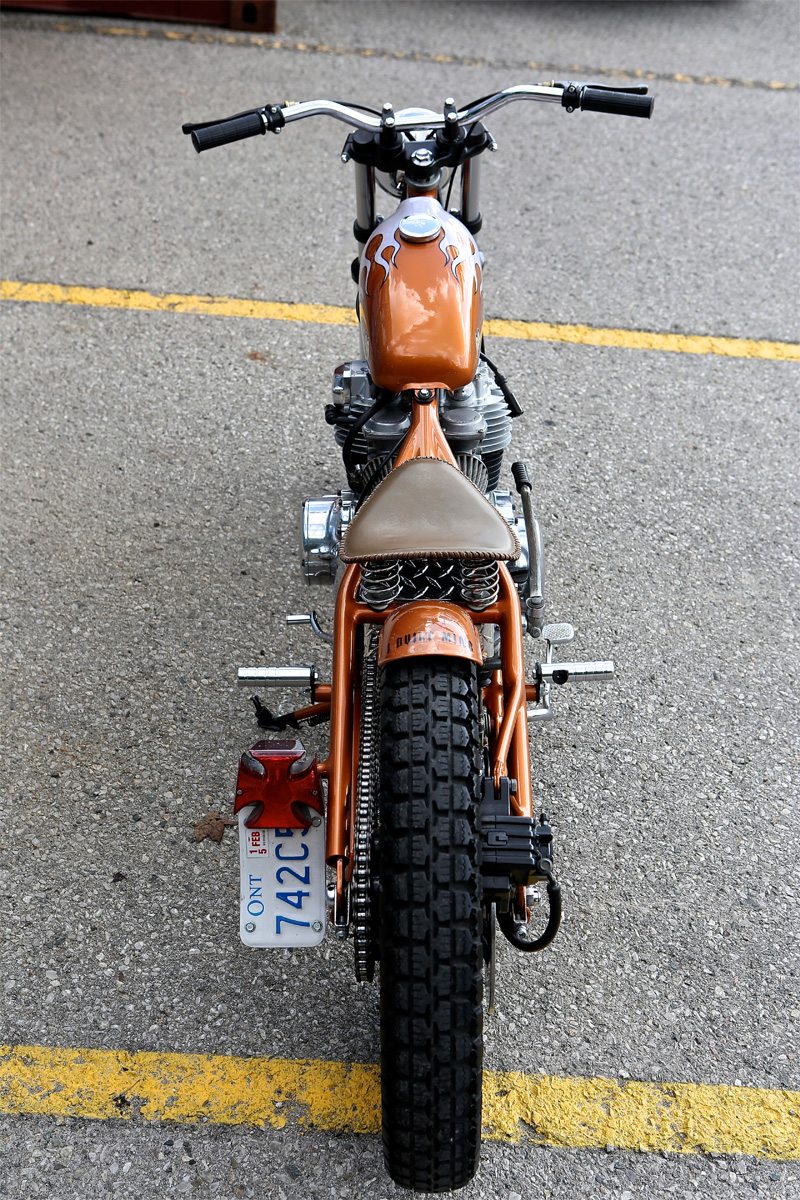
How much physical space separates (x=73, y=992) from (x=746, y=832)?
1.70 meters

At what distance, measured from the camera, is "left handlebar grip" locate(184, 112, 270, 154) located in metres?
2.60

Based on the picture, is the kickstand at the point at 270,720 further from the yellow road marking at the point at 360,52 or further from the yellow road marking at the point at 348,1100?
the yellow road marking at the point at 360,52

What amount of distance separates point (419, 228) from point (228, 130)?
56 cm

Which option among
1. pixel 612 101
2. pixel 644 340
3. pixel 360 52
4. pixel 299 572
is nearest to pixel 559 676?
pixel 299 572

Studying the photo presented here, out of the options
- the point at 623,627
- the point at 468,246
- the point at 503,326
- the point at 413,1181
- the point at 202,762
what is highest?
the point at 503,326

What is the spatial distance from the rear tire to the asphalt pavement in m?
0.43

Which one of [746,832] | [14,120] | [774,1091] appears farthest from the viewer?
[14,120]

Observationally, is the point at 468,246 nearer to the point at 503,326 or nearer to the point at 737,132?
the point at 503,326

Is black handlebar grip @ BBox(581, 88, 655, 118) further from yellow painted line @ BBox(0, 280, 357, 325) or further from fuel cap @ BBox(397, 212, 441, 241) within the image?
yellow painted line @ BBox(0, 280, 357, 325)

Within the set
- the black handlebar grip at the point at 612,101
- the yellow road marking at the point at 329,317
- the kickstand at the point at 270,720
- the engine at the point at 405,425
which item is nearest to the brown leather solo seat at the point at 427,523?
Answer: the engine at the point at 405,425

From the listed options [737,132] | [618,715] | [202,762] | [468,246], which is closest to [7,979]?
[202,762]

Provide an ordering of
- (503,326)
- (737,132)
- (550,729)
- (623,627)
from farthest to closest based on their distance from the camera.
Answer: (737,132) < (503,326) < (623,627) < (550,729)

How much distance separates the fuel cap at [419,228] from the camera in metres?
2.40

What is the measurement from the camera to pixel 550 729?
124 inches
